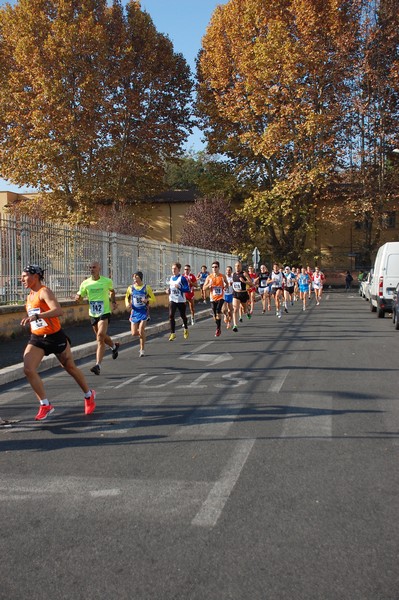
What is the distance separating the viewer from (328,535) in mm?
3535

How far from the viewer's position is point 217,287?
51.9 feet

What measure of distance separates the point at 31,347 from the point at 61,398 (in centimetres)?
138

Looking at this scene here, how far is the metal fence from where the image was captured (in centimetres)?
1350

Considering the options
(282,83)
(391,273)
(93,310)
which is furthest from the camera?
(282,83)

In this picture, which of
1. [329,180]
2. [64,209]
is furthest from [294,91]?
[64,209]

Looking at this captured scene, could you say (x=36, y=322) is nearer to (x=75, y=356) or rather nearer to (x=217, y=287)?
(x=75, y=356)

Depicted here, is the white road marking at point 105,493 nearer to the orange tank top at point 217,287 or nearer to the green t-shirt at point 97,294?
the green t-shirt at point 97,294

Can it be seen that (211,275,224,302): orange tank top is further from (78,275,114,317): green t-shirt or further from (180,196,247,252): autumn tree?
(180,196,247,252): autumn tree

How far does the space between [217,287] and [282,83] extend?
2595 centimetres

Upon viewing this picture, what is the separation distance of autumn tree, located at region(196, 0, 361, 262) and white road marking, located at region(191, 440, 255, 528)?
34493 millimetres

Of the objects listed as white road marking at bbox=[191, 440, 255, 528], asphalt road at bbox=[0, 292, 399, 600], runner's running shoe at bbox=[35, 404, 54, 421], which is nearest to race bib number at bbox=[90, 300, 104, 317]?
asphalt road at bbox=[0, 292, 399, 600]

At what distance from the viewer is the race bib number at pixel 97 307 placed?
999 cm

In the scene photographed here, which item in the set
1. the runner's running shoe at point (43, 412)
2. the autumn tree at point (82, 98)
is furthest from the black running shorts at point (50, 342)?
the autumn tree at point (82, 98)

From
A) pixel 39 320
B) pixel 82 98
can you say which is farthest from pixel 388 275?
pixel 82 98
